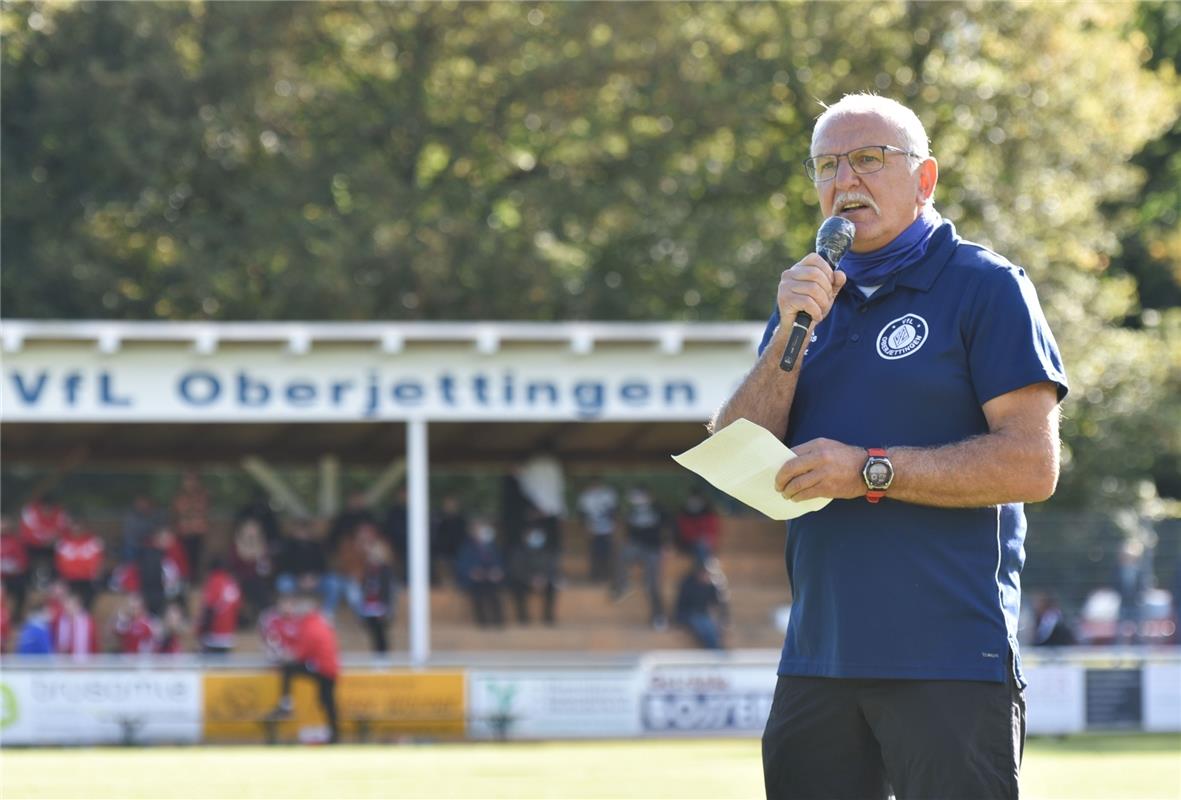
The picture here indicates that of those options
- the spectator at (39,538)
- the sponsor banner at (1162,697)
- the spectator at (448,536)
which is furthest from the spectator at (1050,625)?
the spectator at (39,538)

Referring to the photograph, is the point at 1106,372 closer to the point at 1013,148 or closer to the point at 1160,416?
the point at 1160,416

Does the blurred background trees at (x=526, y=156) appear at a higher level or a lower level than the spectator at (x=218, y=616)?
higher

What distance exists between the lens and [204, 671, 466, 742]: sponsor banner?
18.9 metres

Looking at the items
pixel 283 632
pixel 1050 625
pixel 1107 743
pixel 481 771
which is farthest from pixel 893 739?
pixel 1050 625

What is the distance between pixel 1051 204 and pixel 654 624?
43.2 ft

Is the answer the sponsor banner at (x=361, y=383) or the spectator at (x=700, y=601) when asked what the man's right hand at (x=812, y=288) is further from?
the spectator at (x=700, y=601)

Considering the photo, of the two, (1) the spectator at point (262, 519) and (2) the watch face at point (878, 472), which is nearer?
(2) the watch face at point (878, 472)

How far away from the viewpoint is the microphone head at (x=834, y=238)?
11.5 ft

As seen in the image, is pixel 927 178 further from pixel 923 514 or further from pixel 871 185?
pixel 923 514

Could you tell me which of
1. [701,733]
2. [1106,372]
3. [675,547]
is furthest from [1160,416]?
[701,733]

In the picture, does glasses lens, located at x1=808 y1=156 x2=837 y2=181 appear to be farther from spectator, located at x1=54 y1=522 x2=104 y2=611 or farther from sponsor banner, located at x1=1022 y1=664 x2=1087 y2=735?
spectator, located at x1=54 y1=522 x2=104 y2=611

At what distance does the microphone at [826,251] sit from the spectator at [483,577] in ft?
62.2

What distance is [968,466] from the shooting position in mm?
3307

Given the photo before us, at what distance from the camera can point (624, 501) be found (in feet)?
108
